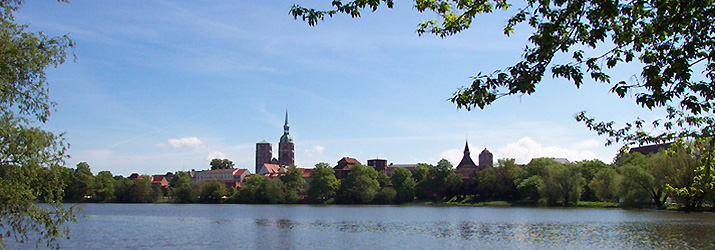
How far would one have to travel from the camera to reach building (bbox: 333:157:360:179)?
148 metres

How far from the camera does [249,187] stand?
113 meters

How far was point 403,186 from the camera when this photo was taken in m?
111

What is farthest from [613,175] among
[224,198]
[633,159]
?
[224,198]

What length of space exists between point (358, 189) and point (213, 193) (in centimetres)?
2897

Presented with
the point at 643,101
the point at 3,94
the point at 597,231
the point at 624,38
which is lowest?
the point at 597,231

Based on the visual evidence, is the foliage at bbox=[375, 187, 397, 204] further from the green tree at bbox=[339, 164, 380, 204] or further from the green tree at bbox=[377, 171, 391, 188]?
the green tree at bbox=[377, 171, 391, 188]

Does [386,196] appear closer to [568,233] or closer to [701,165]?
[568,233]

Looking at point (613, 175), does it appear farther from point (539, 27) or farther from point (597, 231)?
point (539, 27)

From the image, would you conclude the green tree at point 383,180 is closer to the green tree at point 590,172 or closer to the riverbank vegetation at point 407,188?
the riverbank vegetation at point 407,188

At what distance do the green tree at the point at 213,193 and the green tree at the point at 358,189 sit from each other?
2365 cm

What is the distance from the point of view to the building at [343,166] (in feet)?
484

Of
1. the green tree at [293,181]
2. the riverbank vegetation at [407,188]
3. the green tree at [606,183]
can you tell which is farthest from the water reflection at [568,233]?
the green tree at [293,181]

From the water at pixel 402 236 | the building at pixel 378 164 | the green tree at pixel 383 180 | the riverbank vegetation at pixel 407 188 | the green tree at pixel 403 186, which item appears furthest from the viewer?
the building at pixel 378 164

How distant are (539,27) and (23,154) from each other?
14.5 meters
